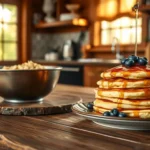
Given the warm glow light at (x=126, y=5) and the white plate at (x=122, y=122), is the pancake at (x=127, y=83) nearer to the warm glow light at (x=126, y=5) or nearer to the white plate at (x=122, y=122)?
the white plate at (x=122, y=122)

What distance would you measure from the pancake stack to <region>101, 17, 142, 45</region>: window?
356 cm

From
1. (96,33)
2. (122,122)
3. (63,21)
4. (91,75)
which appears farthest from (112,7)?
(122,122)

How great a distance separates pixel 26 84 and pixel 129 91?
0.50m

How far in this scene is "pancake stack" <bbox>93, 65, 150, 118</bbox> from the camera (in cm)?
81

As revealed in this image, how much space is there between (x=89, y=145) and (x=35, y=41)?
199 inches

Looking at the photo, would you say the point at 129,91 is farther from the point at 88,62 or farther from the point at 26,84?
the point at 88,62

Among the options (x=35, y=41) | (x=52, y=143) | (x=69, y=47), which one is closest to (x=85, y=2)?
(x=69, y=47)

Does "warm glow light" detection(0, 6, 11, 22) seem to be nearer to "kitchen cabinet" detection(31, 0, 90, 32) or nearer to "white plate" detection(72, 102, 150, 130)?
"kitchen cabinet" detection(31, 0, 90, 32)

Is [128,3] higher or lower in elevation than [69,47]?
higher

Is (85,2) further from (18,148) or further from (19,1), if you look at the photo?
(18,148)

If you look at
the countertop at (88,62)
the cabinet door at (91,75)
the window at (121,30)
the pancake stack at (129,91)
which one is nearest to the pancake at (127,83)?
the pancake stack at (129,91)

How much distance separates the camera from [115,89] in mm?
849

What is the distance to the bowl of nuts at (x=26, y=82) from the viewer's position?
1.20 metres

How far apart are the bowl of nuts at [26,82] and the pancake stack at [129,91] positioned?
0.41 meters
